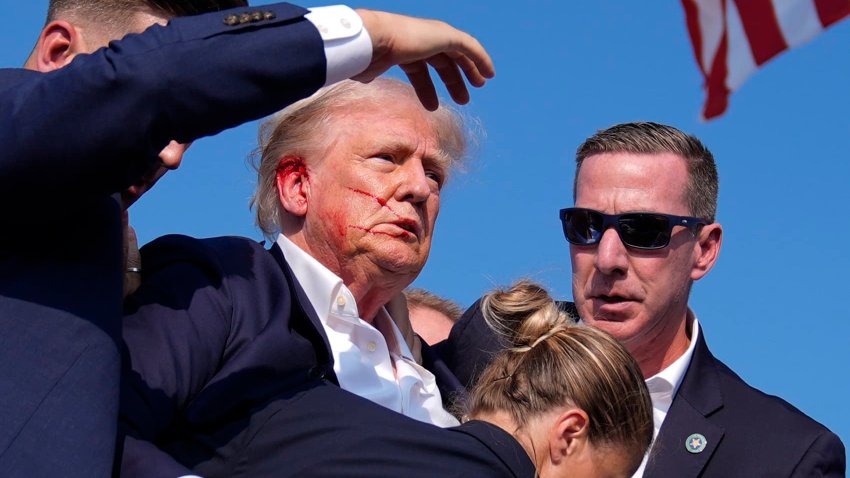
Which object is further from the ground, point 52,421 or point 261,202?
point 52,421

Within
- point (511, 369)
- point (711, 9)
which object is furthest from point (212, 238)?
point (711, 9)

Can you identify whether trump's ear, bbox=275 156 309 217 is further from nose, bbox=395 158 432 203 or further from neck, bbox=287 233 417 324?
nose, bbox=395 158 432 203

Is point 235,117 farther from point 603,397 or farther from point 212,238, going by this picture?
point 603,397

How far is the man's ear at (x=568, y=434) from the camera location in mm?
3555

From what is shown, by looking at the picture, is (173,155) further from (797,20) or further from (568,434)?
(797,20)

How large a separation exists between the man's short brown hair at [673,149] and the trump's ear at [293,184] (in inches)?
77.6

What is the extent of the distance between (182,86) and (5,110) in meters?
0.36

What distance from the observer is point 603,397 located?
3.63 m

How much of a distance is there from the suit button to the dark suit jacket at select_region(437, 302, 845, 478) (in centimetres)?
114

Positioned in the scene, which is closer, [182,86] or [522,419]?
[182,86]

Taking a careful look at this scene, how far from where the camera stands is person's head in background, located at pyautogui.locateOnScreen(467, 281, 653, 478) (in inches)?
141

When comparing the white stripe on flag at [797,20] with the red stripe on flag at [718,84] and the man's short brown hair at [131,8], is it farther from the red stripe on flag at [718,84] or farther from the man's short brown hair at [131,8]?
the man's short brown hair at [131,8]

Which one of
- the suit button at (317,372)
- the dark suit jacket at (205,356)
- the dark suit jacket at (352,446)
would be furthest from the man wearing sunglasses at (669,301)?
the dark suit jacket at (352,446)

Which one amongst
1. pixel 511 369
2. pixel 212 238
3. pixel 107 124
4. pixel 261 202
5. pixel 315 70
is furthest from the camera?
pixel 261 202
